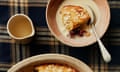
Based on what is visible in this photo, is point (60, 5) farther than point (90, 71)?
Yes

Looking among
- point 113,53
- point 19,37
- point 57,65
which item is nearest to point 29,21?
point 19,37

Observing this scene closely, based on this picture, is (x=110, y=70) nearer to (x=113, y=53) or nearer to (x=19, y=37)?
(x=113, y=53)

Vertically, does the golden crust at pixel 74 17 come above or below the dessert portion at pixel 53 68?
above

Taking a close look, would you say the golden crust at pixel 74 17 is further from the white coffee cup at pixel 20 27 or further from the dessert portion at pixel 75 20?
the white coffee cup at pixel 20 27

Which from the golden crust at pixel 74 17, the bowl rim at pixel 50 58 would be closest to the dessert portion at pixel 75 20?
the golden crust at pixel 74 17

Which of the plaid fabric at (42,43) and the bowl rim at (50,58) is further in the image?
the plaid fabric at (42,43)

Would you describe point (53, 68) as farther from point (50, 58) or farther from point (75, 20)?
point (75, 20)
